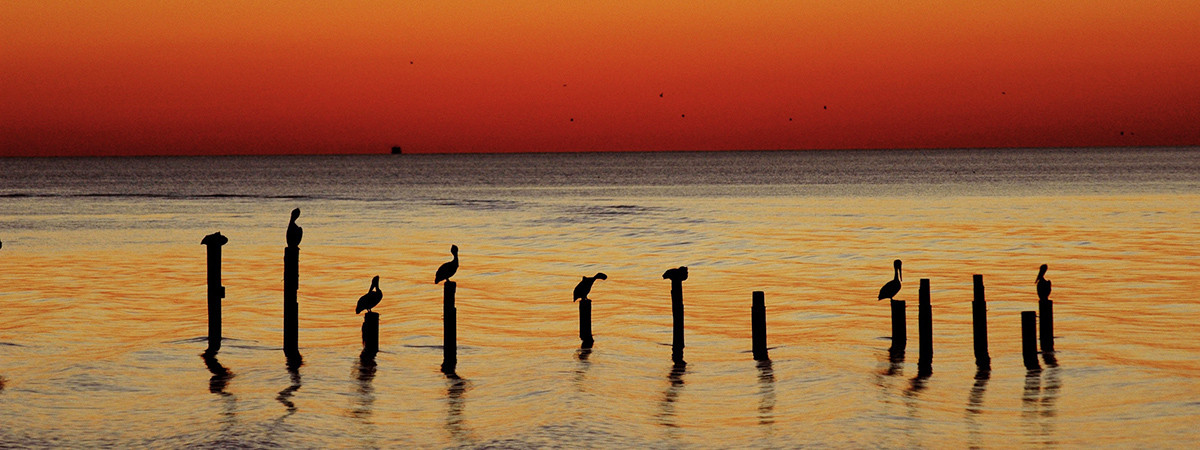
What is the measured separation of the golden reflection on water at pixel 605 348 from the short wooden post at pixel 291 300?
278 mm

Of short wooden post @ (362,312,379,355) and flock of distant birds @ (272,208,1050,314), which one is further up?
flock of distant birds @ (272,208,1050,314)

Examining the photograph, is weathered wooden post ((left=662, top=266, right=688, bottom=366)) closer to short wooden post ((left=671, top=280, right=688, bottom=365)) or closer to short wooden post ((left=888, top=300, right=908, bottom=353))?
short wooden post ((left=671, top=280, right=688, bottom=365))

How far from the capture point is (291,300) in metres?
17.3

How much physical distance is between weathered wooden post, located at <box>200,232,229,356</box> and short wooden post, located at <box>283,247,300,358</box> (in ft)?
3.17

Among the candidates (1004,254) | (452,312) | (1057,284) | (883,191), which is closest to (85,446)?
(452,312)

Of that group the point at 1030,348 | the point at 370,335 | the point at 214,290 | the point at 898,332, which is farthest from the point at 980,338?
the point at 214,290

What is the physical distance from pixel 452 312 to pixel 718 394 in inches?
144

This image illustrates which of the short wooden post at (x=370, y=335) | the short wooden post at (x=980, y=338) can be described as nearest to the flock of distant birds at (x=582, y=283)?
the short wooden post at (x=370, y=335)

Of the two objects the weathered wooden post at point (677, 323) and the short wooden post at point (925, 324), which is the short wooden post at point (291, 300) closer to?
the weathered wooden post at point (677, 323)

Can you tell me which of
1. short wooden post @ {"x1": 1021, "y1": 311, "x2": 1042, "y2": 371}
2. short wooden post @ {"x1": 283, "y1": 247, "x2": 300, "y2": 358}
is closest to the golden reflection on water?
short wooden post @ {"x1": 1021, "y1": 311, "x2": 1042, "y2": 371}

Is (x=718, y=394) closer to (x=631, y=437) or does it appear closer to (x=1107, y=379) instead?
(x=631, y=437)

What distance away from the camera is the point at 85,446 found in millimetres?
12734

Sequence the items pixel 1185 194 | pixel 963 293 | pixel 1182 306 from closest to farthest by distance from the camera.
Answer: pixel 1182 306, pixel 963 293, pixel 1185 194

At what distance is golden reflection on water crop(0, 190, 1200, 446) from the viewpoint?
13.8m
